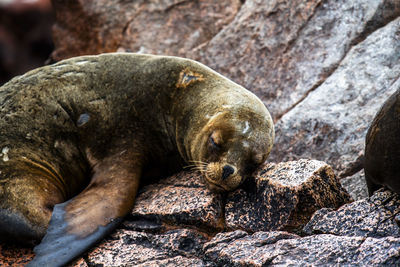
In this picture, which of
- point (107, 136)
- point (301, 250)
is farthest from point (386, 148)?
point (107, 136)

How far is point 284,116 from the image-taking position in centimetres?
675

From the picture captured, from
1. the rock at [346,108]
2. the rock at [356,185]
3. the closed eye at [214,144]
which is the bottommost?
the rock at [356,185]

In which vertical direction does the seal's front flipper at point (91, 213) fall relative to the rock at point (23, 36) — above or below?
below

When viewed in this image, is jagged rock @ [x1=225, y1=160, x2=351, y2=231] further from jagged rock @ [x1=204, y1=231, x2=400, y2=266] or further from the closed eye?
the closed eye

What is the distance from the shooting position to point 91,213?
4316 mm

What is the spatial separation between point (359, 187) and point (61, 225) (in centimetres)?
304

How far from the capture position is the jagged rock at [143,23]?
9273 mm

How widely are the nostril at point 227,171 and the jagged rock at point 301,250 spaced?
71 centimetres

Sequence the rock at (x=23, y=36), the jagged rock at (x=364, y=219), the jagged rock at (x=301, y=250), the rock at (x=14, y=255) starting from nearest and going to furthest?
1. the jagged rock at (x=301, y=250)
2. the jagged rock at (x=364, y=219)
3. the rock at (x=14, y=255)
4. the rock at (x=23, y=36)

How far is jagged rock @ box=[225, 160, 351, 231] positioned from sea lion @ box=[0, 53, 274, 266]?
0.23 metres

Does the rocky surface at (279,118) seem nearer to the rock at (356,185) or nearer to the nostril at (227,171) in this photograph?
the rock at (356,185)

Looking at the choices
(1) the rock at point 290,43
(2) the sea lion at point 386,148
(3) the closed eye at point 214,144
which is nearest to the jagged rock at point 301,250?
(2) the sea lion at point 386,148

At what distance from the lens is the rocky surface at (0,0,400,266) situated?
11.5ft

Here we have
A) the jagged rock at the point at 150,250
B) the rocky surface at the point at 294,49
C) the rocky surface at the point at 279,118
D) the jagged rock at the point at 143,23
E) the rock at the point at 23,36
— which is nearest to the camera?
the rocky surface at the point at 279,118
